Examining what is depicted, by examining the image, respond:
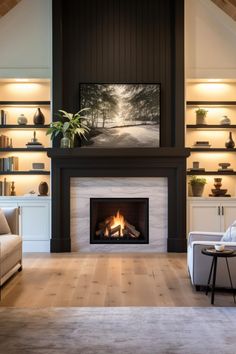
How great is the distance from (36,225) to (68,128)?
161 centimetres

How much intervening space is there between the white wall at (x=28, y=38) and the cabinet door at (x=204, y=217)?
125 inches

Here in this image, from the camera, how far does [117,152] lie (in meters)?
5.95

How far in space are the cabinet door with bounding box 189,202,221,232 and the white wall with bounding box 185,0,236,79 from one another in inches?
82.3

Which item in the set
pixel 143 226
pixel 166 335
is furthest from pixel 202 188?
pixel 166 335

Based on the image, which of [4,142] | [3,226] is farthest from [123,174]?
[3,226]

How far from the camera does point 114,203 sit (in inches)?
249

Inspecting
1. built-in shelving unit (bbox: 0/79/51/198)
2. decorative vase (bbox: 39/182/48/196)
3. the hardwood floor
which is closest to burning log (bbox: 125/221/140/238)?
the hardwood floor

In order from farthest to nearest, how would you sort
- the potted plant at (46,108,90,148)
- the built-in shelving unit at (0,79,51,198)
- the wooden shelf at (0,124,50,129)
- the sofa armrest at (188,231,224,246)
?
the built-in shelving unit at (0,79,51,198)
the wooden shelf at (0,124,50,129)
the potted plant at (46,108,90,148)
the sofa armrest at (188,231,224,246)

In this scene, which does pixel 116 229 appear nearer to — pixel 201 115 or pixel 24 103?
pixel 201 115

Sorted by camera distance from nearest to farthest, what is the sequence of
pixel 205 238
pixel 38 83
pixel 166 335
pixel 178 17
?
pixel 166 335
pixel 205 238
pixel 178 17
pixel 38 83

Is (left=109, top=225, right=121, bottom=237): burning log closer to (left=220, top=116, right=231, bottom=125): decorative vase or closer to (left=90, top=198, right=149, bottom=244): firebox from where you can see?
(left=90, top=198, right=149, bottom=244): firebox

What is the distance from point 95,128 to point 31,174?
131 cm

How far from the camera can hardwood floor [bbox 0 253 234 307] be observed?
143 inches

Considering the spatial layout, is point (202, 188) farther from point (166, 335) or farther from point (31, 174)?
point (166, 335)
